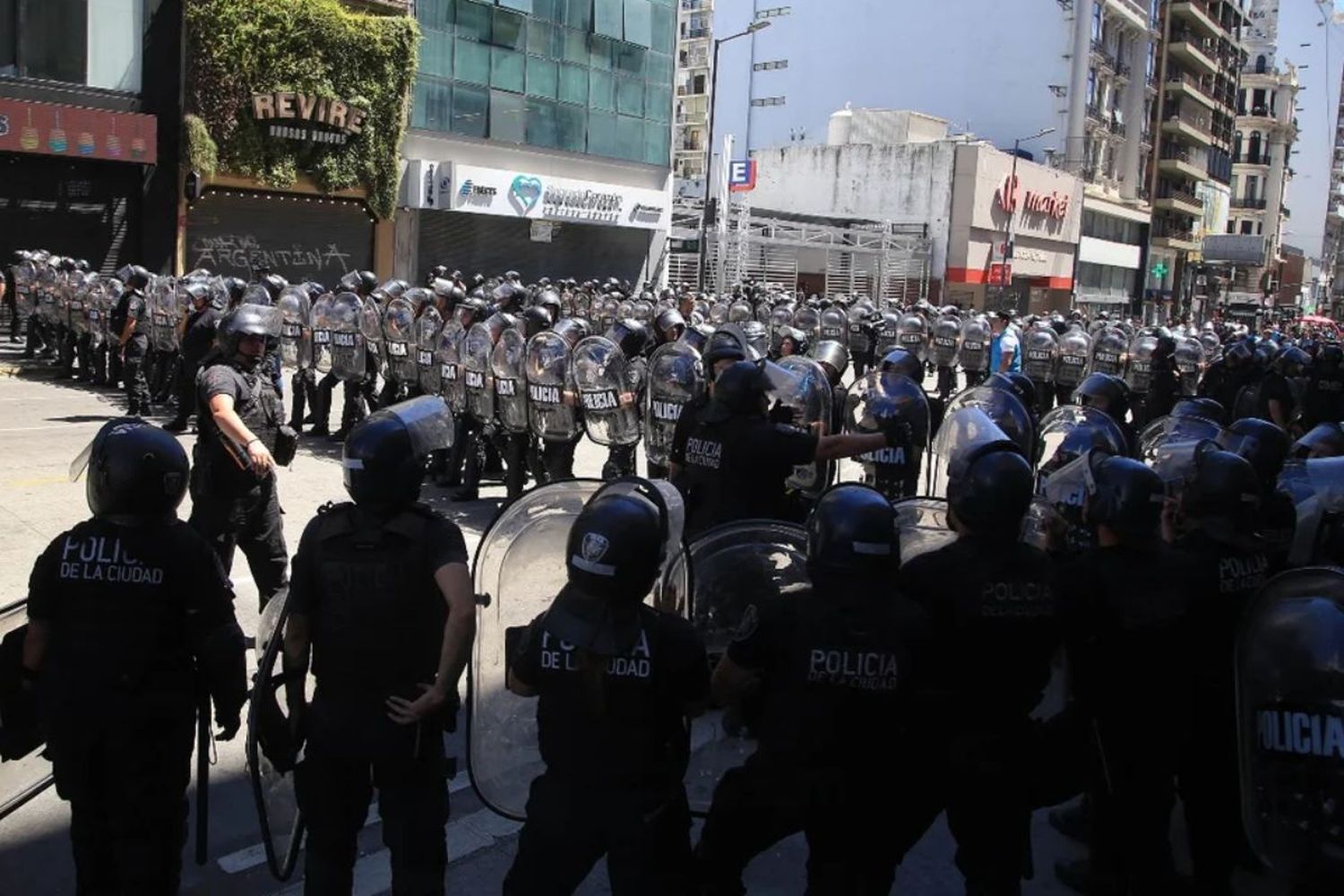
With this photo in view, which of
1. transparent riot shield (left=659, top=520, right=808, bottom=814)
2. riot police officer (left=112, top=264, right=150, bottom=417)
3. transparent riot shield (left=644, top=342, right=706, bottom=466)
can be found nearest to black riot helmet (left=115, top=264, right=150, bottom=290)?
riot police officer (left=112, top=264, right=150, bottom=417)

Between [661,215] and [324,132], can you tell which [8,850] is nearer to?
[324,132]

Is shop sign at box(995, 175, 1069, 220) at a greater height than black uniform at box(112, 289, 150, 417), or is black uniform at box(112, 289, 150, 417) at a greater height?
shop sign at box(995, 175, 1069, 220)

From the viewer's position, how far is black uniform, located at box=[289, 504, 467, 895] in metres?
3.38

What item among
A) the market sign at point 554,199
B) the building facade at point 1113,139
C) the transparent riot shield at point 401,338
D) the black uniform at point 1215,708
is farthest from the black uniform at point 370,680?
the building facade at point 1113,139

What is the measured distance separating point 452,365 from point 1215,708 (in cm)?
759

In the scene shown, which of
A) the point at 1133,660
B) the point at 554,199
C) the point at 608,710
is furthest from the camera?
the point at 554,199

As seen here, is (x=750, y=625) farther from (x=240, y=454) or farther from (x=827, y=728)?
(x=240, y=454)

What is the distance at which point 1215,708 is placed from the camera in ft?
13.2

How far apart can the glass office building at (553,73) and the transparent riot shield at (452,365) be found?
65.3 ft

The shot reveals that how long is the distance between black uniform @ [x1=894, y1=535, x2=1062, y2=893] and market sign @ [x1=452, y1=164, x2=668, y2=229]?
87.5 ft

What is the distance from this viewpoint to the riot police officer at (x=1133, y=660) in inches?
148

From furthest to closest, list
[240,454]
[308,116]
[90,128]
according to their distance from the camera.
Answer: [308,116] < [90,128] < [240,454]

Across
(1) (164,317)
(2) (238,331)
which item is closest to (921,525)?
(2) (238,331)

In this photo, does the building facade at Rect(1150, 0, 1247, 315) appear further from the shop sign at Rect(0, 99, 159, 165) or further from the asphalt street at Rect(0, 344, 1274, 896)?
the asphalt street at Rect(0, 344, 1274, 896)
